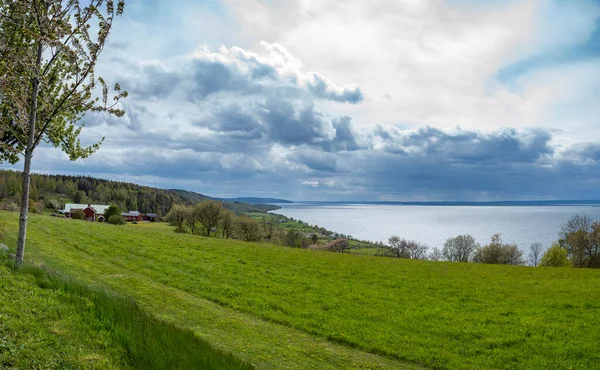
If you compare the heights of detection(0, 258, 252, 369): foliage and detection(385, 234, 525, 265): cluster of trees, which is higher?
detection(0, 258, 252, 369): foliage

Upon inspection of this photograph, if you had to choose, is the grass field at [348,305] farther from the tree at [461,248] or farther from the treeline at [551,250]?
the tree at [461,248]

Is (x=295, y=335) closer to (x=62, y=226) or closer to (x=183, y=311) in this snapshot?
(x=183, y=311)

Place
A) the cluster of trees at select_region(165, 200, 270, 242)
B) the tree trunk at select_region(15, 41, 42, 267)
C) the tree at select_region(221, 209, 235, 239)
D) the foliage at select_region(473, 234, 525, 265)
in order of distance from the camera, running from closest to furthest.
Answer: the tree trunk at select_region(15, 41, 42, 267) → the foliage at select_region(473, 234, 525, 265) → the cluster of trees at select_region(165, 200, 270, 242) → the tree at select_region(221, 209, 235, 239)

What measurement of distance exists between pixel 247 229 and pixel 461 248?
4647cm

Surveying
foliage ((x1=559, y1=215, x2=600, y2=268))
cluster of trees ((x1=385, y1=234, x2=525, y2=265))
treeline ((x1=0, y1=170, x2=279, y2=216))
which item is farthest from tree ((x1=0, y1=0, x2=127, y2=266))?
treeline ((x1=0, y1=170, x2=279, y2=216))

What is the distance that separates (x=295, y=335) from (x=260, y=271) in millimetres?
11741

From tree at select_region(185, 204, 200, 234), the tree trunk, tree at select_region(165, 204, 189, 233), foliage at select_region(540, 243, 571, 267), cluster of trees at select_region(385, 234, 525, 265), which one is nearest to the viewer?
the tree trunk

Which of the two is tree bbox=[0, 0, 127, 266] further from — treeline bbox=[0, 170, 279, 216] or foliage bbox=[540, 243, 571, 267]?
treeline bbox=[0, 170, 279, 216]

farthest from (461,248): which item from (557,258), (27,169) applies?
(27,169)

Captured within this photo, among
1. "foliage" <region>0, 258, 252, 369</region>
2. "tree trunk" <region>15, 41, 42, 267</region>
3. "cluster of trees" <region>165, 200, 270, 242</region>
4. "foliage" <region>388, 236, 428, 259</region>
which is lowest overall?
"foliage" <region>388, 236, 428, 259</region>

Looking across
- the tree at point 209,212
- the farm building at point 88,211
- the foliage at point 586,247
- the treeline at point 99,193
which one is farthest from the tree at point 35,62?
the treeline at point 99,193

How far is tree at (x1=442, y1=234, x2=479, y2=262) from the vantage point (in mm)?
77312

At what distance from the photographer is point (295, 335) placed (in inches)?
508

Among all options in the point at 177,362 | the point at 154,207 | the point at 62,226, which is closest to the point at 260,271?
the point at 177,362
